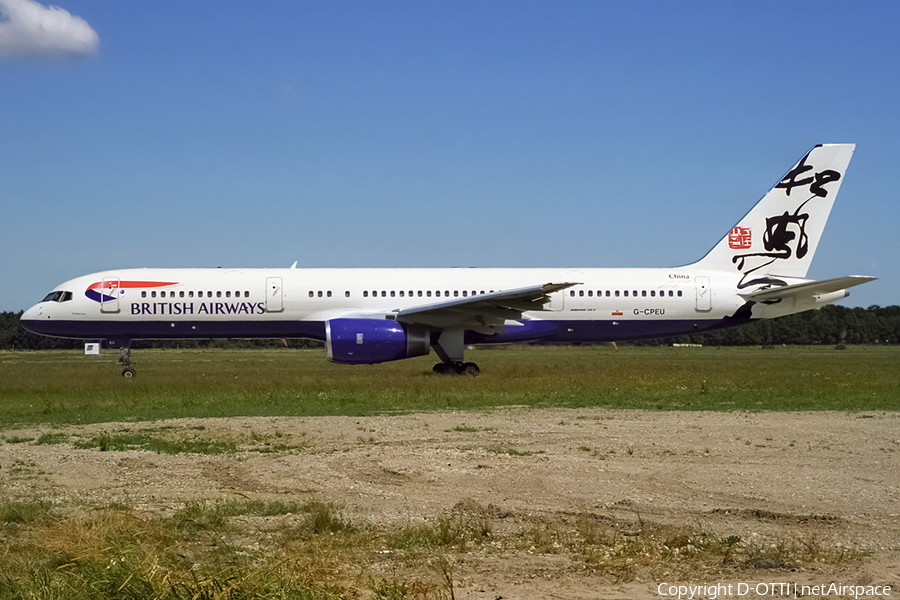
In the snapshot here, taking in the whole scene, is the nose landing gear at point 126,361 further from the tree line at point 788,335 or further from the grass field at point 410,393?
the tree line at point 788,335

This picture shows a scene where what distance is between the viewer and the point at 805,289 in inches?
969

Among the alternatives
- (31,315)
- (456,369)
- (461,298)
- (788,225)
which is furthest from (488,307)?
(31,315)

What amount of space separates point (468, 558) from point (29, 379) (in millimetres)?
22434

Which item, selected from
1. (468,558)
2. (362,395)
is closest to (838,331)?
(362,395)

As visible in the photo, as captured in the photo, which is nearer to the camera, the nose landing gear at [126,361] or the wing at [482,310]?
the wing at [482,310]

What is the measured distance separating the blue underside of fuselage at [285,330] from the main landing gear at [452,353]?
451 mm

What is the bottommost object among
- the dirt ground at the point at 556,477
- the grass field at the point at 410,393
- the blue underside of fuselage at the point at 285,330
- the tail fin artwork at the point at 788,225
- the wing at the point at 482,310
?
the dirt ground at the point at 556,477

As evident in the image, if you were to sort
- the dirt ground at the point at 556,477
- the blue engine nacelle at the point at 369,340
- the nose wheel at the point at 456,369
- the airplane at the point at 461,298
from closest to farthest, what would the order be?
the dirt ground at the point at 556,477 → the blue engine nacelle at the point at 369,340 → the nose wheel at the point at 456,369 → the airplane at the point at 461,298

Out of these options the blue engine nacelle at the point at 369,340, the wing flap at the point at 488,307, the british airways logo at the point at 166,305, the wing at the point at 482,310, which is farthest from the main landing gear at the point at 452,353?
the british airways logo at the point at 166,305

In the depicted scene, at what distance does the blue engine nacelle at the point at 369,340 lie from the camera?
22891mm

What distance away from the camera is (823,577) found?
5.61 m

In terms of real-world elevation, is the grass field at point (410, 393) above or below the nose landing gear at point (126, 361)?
below

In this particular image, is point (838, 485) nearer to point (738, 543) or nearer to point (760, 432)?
point (738, 543)

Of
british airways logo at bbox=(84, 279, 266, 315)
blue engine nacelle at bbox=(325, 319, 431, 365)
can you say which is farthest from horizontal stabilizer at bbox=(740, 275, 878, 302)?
british airways logo at bbox=(84, 279, 266, 315)
